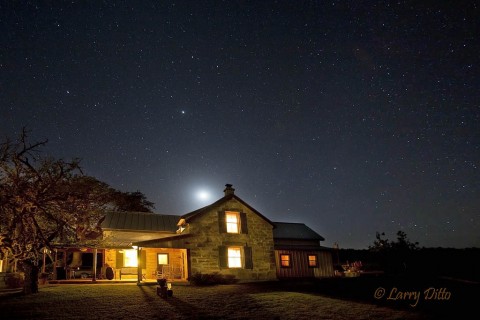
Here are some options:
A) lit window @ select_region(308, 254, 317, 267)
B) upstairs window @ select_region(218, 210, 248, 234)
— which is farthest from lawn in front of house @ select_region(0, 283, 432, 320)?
lit window @ select_region(308, 254, 317, 267)

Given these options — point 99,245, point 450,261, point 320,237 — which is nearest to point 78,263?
point 99,245

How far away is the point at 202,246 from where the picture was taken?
867 inches

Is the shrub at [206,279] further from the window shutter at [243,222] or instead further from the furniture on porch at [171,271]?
the window shutter at [243,222]

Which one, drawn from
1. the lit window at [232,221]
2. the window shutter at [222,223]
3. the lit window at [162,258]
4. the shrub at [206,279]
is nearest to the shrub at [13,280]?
the lit window at [162,258]

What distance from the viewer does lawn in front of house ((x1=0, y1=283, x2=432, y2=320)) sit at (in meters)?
11.6

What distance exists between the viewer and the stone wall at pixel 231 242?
21.8m

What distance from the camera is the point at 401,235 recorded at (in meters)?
23.9

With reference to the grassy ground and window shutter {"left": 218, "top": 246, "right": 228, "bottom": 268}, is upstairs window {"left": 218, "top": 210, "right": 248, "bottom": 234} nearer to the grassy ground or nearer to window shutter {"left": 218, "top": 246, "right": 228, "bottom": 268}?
window shutter {"left": 218, "top": 246, "right": 228, "bottom": 268}

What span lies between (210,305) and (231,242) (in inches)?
385

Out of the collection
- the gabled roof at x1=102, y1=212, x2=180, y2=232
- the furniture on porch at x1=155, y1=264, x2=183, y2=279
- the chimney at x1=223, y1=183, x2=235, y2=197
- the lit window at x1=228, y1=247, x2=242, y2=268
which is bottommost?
the furniture on porch at x1=155, y1=264, x2=183, y2=279

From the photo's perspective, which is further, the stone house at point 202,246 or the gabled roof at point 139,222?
the gabled roof at point 139,222

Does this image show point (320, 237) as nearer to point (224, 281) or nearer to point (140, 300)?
point (224, 281)

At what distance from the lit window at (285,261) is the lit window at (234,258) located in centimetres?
538

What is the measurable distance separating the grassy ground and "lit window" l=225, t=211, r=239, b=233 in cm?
653
